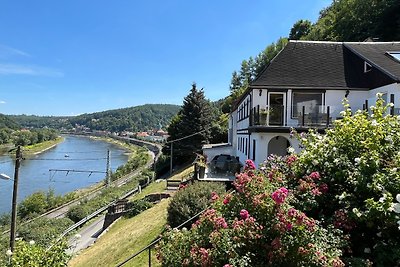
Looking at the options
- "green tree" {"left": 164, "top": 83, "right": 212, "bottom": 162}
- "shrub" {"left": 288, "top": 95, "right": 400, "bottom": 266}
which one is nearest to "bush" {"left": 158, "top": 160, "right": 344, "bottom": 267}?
"shrub" {"left": 288, "top": 95, "right": 400, "bottom": 266}

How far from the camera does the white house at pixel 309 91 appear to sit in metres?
15.7

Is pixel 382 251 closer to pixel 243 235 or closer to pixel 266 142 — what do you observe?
pixel 243 235

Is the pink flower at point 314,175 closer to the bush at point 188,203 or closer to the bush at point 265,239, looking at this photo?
the bush at point 265,239

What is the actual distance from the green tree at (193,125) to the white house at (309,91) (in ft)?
76.7

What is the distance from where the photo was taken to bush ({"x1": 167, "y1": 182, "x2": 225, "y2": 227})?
1056 cm

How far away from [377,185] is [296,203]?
125cm

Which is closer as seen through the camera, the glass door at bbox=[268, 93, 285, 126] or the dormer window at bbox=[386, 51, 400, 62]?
the glass door at bbox=[268, 93, 285, 126]

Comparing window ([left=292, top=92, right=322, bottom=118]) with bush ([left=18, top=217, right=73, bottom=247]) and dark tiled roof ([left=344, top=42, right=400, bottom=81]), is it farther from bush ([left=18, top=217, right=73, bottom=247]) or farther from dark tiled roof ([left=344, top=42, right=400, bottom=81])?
bush ([left=18, top=217, right=73, bottom=247])

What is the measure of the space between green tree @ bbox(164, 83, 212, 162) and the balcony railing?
80.0ft

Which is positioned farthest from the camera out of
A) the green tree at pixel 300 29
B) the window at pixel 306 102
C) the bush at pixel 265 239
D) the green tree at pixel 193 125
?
the green tree at pixel 300 29

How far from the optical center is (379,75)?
51.6 ft

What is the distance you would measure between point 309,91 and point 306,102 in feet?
1.86

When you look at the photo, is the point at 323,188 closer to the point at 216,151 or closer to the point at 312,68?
the point at 312,68

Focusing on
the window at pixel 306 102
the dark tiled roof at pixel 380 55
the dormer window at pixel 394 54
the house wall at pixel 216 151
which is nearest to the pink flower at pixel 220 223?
the window at pixel 306 102
